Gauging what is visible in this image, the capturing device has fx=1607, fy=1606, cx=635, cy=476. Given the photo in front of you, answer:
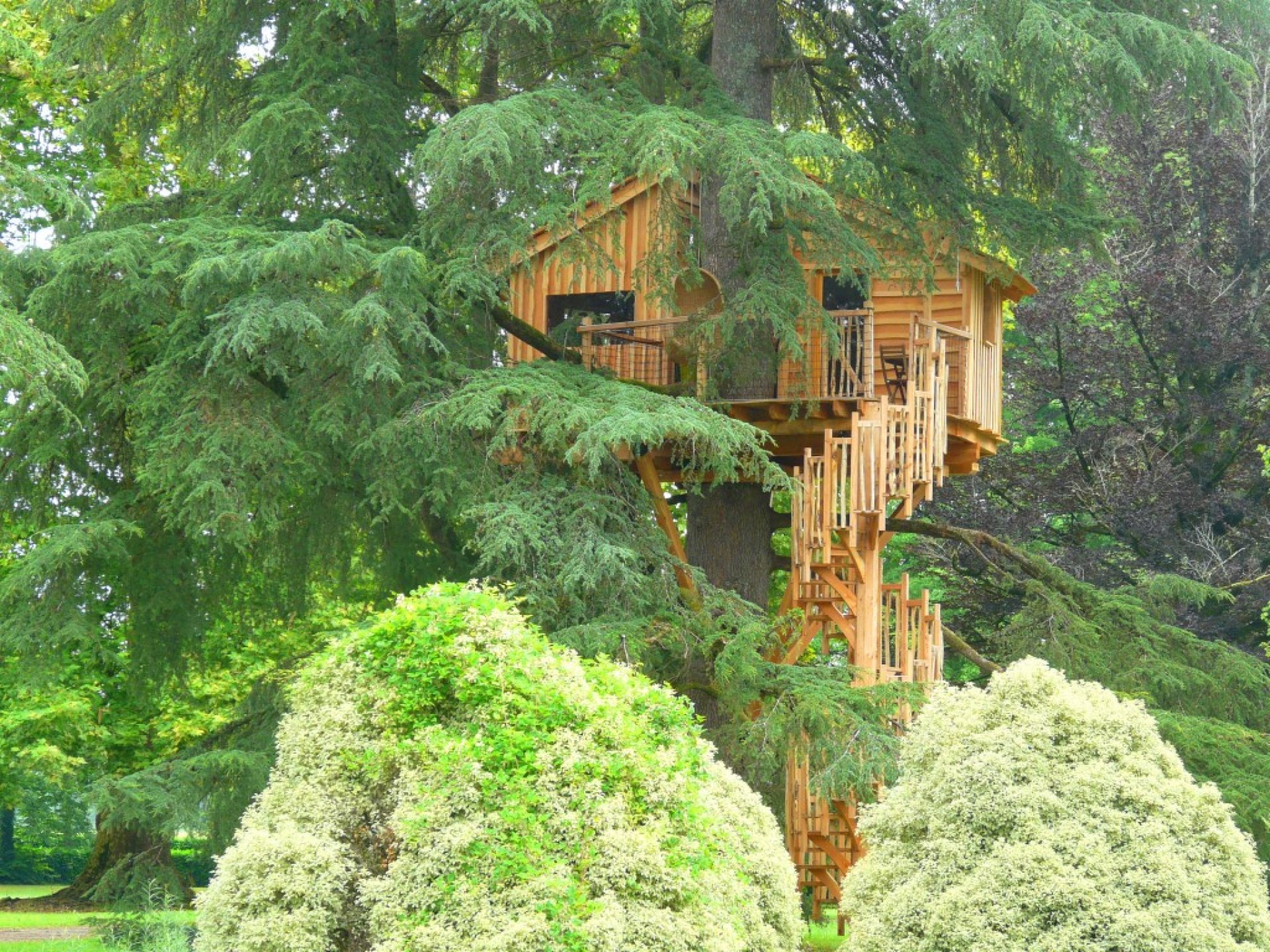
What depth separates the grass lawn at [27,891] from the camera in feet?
89.5

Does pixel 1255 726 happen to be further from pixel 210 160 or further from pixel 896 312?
pixel 210 160

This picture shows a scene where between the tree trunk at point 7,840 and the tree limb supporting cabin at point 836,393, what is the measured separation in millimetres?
20969

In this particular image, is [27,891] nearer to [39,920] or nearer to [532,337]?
[39,920]

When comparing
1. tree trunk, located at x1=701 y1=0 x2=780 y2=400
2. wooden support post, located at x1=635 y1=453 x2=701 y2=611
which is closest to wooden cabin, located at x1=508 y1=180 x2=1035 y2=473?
tree trunk, located at x1=701 y1=0 x2=780 y2=400

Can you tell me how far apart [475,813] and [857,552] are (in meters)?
7.42

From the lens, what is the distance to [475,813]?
7098 mm

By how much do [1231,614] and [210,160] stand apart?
1236cm

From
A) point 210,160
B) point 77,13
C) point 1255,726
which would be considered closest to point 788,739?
point 1255,726

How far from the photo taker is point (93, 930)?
1299 cm

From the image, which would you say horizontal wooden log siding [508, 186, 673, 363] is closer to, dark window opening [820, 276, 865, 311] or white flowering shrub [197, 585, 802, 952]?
dark window opening [820, 276, 865, 311]

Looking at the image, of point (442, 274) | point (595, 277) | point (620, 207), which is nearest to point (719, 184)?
point (620, 207)

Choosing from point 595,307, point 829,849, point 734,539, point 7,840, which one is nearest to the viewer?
point 829,849

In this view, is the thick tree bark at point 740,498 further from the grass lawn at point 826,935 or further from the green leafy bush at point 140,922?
the green leafy bush at point 140,922

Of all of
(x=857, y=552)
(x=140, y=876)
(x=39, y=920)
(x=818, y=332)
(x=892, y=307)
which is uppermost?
(x=892, y=307)
